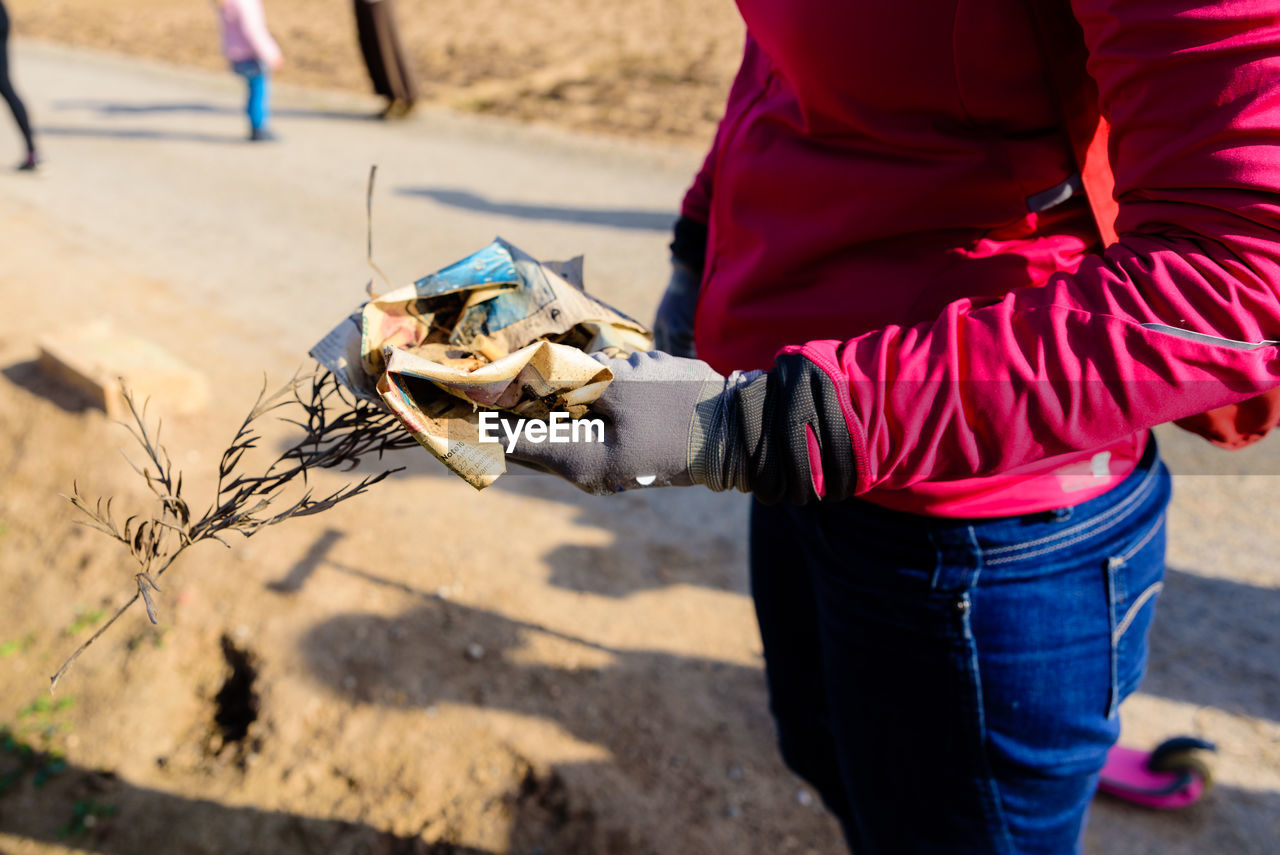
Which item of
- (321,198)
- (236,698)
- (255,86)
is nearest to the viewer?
(236,698)

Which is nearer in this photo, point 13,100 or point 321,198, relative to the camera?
point 321,198

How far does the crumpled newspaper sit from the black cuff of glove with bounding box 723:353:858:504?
17 cm

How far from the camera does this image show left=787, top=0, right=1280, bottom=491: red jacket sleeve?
2.45ft

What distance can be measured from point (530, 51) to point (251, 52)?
3.68 m

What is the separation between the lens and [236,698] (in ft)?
8.96

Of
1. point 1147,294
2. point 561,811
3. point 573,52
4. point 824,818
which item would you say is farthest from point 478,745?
point 573,52

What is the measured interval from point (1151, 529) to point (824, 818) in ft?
4.36

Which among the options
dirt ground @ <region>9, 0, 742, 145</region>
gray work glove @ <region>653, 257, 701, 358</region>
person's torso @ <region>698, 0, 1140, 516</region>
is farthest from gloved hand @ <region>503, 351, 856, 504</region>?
dirt ground @ <region>9, 0, 742, 145</region>

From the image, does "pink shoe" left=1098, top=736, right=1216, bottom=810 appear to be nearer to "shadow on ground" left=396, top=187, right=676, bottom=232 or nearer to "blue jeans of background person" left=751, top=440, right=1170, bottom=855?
"blue jeans of background person" left=751, top=440, right=1170, bottom=855

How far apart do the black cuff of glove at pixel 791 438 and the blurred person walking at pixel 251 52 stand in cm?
825

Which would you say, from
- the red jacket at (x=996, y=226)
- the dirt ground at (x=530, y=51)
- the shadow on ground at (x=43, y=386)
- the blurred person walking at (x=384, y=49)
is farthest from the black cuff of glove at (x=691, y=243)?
the blurred person walking at (x=384, y=49)

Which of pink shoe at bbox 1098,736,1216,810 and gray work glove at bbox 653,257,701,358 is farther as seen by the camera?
pink shoe at bbox 1098,736,1216,810

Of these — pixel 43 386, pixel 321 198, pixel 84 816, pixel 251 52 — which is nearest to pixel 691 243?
pixel 84 816

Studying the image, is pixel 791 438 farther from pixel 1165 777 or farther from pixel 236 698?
pixel 236 698
